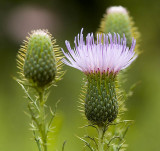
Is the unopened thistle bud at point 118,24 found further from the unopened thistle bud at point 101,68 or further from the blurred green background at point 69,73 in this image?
the unopened thistle bud at point 101,68

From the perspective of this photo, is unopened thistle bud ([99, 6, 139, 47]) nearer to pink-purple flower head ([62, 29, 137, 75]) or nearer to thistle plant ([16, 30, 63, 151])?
pink-purple flower head ([62, 29, 137, 75])

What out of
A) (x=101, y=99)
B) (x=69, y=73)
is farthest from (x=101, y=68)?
(x=69, y=73)

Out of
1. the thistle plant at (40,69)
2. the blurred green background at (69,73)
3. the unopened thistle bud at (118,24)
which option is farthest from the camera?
the blurred green background at (69,73)

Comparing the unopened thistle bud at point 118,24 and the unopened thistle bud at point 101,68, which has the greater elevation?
the unopened thistle bud at point 118,24

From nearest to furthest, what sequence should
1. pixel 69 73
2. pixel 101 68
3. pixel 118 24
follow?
1. pixel 101 68
2. pixel 118 24
3. pixel 69 73

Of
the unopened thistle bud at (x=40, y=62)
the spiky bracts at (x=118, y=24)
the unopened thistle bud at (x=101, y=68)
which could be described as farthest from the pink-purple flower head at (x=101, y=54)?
the spiky bracts at (x=118, y=24)

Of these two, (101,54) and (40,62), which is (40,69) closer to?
(40,62)

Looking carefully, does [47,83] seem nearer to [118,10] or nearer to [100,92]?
[100,92]

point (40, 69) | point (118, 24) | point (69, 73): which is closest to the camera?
point (40, 69)

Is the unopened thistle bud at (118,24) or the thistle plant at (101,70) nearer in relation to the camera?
the thistle plant at (101,70)
